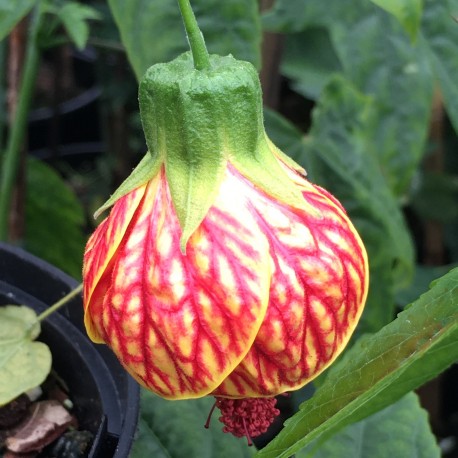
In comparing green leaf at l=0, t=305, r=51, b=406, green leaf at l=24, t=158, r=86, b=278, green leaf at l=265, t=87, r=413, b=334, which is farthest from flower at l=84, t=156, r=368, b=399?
green leaf at l=24, t=158, r=86, b=278

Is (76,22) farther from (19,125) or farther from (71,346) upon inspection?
(71,346)

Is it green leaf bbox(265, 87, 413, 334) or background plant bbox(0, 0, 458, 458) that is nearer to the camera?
background plant bbox(0, 0, 458, 458)

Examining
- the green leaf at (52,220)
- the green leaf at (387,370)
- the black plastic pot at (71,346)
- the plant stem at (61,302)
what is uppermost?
the green leaf at (387,370)

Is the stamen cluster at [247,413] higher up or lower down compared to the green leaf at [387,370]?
lower down

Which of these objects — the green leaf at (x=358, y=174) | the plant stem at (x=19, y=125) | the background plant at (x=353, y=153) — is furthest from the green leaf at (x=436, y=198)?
the plant stem at (x=19, y=125)

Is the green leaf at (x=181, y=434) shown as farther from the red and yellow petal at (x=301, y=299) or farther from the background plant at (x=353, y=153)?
the red and yellow petal at (x=301, y=299)

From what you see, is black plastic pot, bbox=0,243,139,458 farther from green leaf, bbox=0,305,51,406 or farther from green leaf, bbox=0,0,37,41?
green leaf, bbox=0,0,37,41
